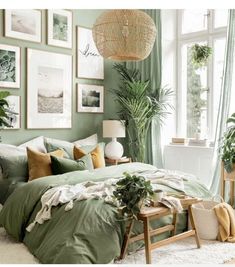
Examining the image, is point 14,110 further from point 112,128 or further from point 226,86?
point 226,86

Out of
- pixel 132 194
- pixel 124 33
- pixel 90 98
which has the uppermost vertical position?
pixel 124 33

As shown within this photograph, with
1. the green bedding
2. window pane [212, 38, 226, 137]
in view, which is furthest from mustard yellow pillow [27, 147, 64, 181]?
window pane [212, 38, 226, 137]

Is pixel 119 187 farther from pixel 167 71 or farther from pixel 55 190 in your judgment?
pixel 167 71

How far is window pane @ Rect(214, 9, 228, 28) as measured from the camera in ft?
17.3

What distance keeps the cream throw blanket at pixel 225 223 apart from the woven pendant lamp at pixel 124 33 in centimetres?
180

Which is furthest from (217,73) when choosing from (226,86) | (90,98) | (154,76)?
(90,98)

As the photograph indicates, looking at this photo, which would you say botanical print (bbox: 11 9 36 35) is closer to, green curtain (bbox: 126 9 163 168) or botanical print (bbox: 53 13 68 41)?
botanical print (bbox: 53 13 68 41)

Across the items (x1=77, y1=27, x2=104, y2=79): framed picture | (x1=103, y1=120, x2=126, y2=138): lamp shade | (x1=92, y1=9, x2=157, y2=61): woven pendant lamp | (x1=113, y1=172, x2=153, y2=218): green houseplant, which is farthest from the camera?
(x1=77, y1=27, x2=104, y2=79): framed picture

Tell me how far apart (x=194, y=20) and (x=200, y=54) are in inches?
32.5

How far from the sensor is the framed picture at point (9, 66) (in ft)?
14.9

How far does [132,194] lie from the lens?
9.25 feet

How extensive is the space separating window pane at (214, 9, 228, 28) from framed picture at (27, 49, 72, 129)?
7.52 feet

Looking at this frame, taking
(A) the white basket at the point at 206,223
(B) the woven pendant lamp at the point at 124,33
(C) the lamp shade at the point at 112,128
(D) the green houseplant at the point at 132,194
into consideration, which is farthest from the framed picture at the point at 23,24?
(A) the white basket at the point at 206,223
